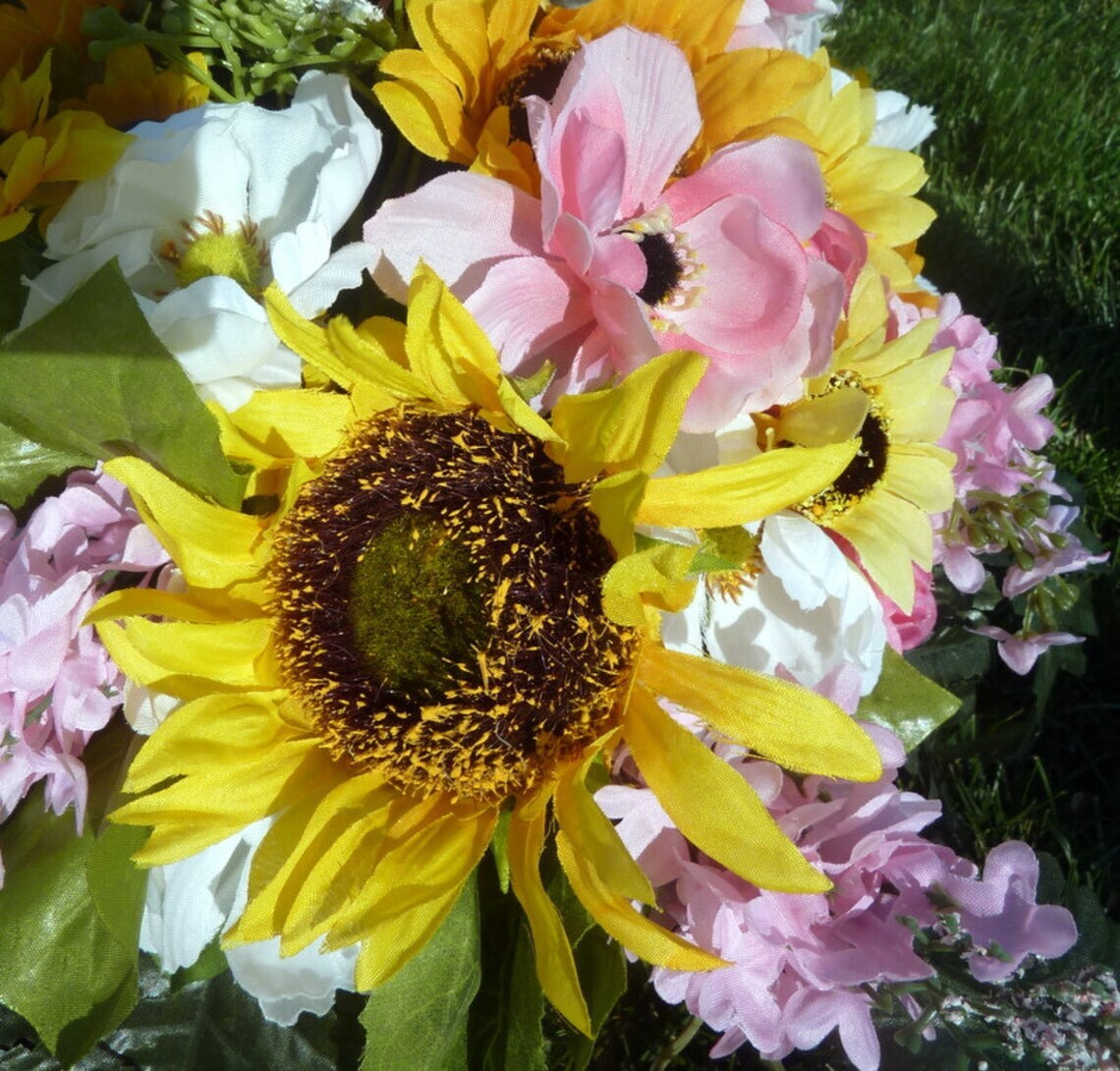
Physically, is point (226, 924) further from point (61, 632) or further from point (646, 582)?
point (646, 582)

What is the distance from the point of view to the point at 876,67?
1.58 m

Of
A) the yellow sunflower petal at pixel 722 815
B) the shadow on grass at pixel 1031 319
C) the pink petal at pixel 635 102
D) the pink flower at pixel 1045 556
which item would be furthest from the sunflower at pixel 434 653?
the shadow on grass at pixel 1031 319

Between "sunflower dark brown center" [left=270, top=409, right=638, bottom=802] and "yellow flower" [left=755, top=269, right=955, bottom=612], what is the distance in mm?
133

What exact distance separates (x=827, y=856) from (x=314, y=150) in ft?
1.45

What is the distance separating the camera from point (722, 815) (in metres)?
0.44

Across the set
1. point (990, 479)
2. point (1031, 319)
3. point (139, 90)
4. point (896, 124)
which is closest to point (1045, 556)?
point (990, 479)

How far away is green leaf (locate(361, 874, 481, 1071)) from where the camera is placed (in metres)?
0.55

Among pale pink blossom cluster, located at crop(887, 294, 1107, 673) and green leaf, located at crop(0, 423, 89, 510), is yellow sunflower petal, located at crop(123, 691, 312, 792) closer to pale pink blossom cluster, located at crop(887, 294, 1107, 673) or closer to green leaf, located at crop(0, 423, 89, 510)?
green leaf, located at crop(0, 423, 89, 510)

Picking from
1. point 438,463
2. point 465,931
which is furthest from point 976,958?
point 438,463

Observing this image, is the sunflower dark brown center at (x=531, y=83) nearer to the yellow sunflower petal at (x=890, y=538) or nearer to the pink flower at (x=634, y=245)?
the pink flower at (x=634, y=245)

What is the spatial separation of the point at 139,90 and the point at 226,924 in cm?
43

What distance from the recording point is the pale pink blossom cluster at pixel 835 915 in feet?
1.86

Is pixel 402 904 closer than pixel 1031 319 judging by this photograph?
Yes

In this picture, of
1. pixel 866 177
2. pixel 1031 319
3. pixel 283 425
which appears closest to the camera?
pixel 283 425
